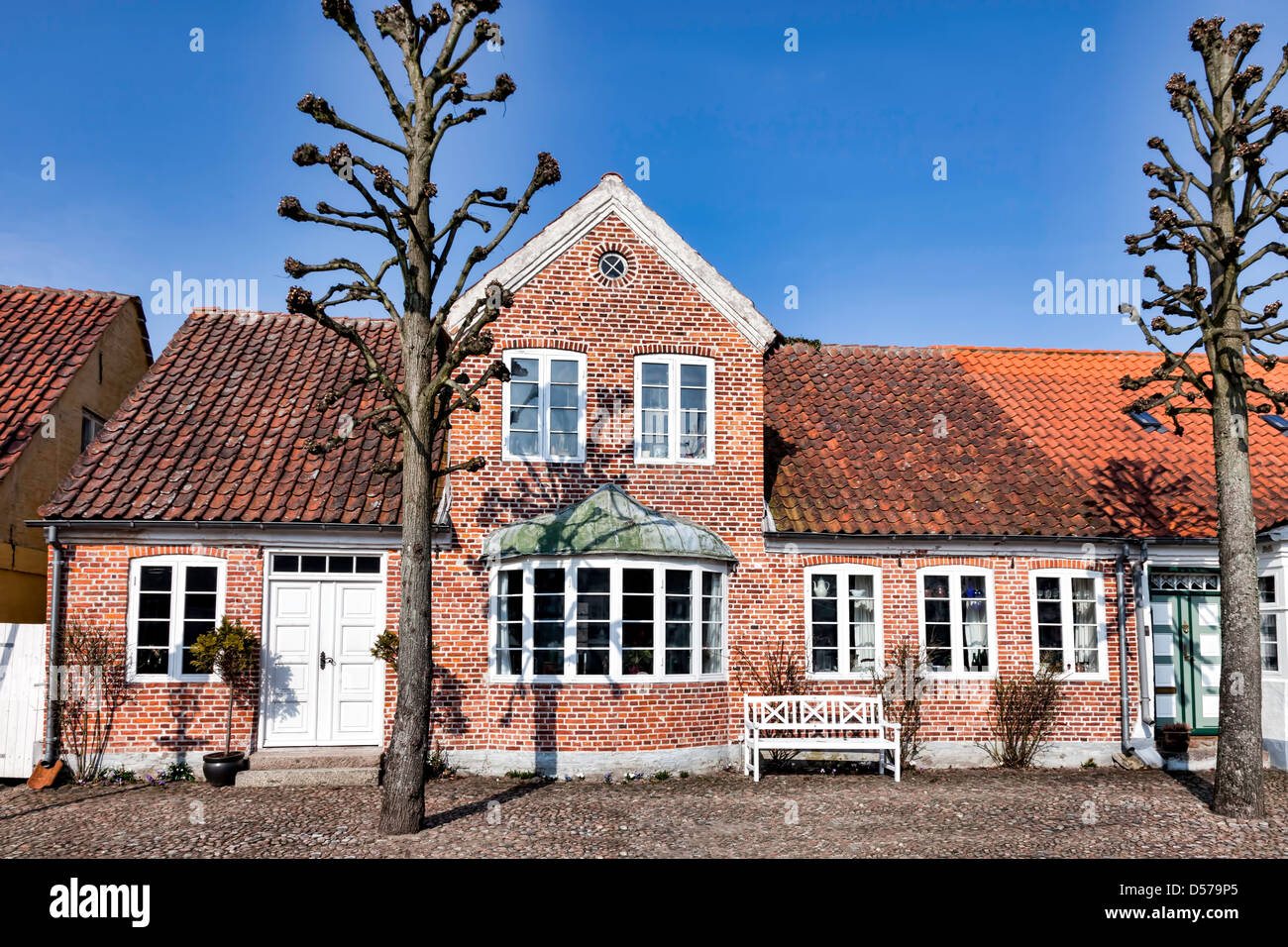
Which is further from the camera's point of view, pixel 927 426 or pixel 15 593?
pixel 927 426

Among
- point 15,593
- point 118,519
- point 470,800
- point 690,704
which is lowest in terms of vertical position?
point 470,800

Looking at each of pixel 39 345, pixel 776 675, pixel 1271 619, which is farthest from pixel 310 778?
pixel 1271 619

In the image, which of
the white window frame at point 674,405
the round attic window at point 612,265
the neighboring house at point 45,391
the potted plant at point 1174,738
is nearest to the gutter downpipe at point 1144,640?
the potted plant at point 1174,738

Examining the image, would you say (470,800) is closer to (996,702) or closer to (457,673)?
(457,673)

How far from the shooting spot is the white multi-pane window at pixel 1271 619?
14.8m

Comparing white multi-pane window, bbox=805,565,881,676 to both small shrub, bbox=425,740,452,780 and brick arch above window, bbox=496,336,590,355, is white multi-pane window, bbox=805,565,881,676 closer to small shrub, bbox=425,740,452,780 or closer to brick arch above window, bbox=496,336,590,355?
brick arch above window, bbox=496,336,590,355

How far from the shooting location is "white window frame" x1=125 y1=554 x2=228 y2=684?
13.5 meters

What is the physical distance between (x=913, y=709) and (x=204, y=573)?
10.6 metres

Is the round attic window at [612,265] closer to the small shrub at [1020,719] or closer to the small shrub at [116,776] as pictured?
the small shrub at [1020,719]

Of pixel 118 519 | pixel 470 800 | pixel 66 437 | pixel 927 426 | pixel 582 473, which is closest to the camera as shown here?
pixel 470 800

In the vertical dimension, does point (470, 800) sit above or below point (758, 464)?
below
